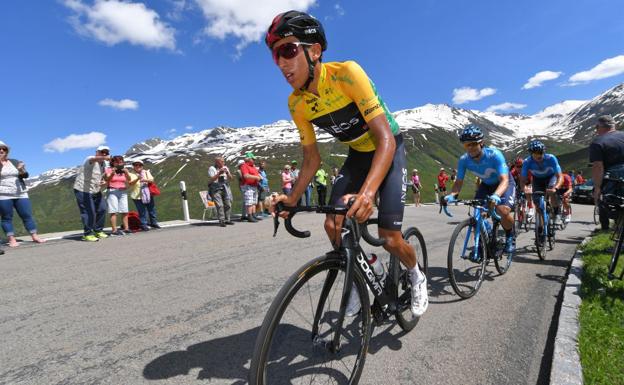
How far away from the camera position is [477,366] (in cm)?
281

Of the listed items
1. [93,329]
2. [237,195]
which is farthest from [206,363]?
[237,195]

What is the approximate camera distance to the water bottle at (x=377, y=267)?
2.83 meters

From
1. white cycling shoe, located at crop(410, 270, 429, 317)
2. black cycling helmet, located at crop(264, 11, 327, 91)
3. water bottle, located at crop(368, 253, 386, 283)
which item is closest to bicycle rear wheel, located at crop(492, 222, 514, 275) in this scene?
white cycling shoe, located at crop(410, 270, 429, 317)

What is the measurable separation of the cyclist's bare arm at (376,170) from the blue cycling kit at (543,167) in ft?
20.4

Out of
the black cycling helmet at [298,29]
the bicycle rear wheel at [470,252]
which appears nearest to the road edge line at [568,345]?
the bicycle rear wheel at [470,252]

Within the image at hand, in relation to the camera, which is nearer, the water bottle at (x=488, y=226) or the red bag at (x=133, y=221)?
the water bottle at (x=488, y=226)

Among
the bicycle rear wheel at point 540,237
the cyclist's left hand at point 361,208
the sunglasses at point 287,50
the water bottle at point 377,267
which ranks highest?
the sunglasses at point 287,50

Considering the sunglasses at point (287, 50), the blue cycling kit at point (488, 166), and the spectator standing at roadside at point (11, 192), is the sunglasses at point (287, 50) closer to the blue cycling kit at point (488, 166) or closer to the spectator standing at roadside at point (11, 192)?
the blue cycling kit at point (488, 166)

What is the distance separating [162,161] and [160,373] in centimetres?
20329

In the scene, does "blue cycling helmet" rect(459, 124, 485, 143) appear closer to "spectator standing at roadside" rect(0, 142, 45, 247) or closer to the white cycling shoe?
the white cycling shoe

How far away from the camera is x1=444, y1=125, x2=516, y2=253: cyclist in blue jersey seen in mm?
5164

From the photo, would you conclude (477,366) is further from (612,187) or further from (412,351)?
(612,187)

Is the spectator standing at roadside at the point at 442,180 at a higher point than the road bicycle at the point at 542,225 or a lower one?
higher

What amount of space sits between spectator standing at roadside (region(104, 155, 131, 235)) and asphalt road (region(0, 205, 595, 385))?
2642mm
